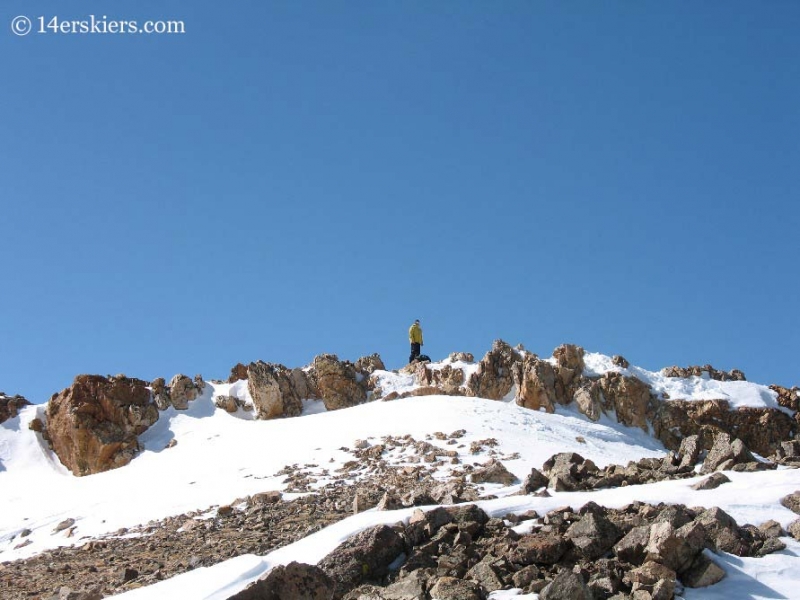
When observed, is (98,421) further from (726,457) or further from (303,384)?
(726,457)

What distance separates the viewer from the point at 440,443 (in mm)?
20359

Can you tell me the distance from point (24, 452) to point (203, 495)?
13.4 metres

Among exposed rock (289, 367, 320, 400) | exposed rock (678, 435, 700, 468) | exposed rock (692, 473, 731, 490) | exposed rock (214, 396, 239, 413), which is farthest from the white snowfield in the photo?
exposed rock (678, 435, 700, 468)

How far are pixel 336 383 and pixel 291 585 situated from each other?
2231cm

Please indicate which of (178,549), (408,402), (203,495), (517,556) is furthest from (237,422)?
(517,556)

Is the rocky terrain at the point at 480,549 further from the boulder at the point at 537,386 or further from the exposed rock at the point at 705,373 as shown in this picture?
the exposed rock at the point at 705,373

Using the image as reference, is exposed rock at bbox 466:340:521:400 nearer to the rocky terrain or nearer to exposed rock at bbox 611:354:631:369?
exposed rock at bbox 611:354:631:369

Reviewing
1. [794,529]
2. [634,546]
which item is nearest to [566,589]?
[634,546]

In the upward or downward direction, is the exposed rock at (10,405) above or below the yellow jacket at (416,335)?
below

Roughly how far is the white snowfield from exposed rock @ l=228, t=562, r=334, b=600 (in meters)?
0.62

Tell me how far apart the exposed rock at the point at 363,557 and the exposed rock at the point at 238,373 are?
73.0ft

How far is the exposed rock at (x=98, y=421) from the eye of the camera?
26.7 meters

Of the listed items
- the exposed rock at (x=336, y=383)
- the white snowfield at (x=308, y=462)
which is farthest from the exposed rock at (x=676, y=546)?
the exposed rock at (x=336, y=383)

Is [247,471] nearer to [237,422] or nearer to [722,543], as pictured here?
[237,422]
